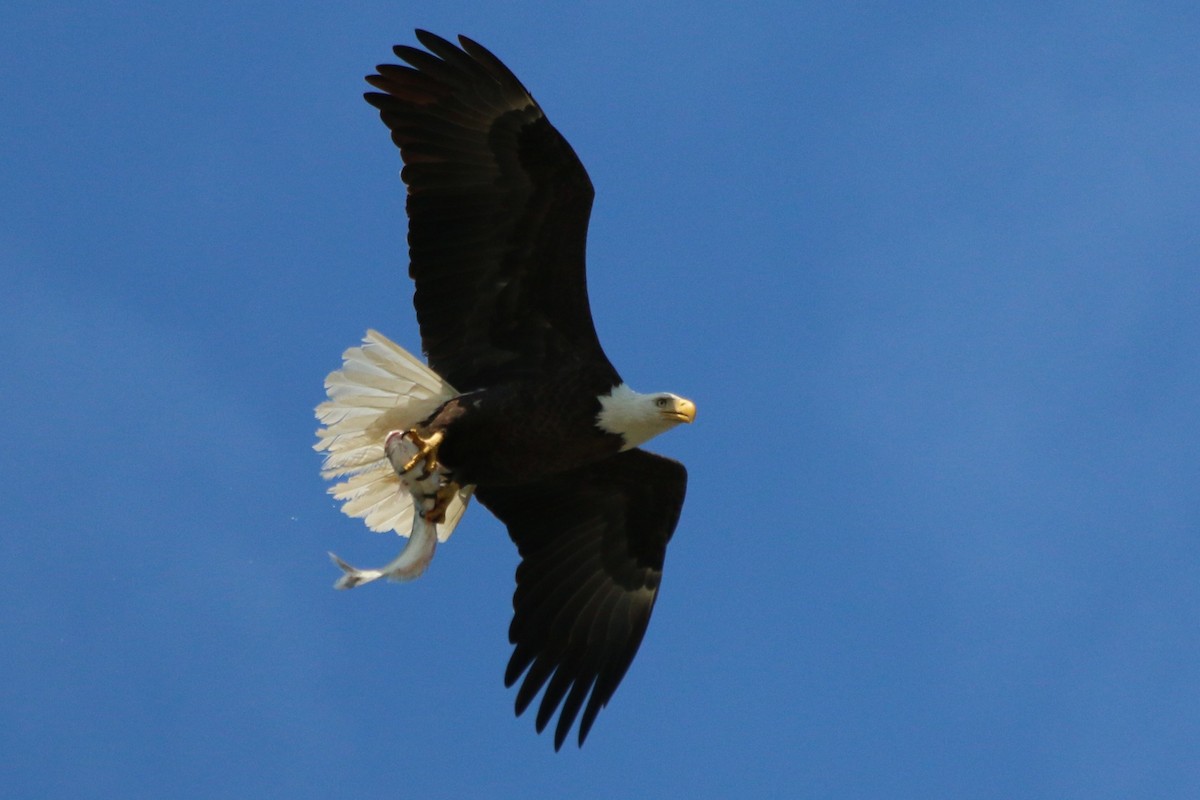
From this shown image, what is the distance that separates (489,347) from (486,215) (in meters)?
0.64

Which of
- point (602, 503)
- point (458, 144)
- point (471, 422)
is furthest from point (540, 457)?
point (458, 144)

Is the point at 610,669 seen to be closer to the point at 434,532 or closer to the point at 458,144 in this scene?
the point at 434,532

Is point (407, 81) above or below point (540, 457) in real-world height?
above

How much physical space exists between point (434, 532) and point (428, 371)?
0.77 meters

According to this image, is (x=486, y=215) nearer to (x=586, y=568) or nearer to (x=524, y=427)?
(x=524, y=427)

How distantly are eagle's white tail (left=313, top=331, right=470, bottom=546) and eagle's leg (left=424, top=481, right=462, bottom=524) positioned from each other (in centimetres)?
12

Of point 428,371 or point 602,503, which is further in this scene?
point 602,503

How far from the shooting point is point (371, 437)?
889cm

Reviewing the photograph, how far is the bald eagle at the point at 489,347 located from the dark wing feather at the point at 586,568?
17mm

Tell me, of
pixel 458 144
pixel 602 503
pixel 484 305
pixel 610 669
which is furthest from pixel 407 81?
pixel 610 669

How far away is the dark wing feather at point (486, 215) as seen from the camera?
28.0 feet

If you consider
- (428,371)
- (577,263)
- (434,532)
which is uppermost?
(577,263)

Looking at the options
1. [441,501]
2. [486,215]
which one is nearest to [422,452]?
[441,501]

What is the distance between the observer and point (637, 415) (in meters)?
8.53
